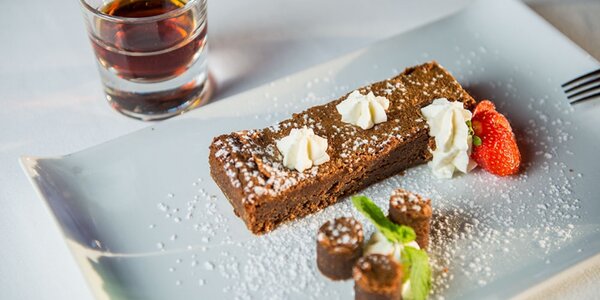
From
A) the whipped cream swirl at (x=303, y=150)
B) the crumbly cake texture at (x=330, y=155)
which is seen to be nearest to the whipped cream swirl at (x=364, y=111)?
the crumbly cake texture at (x=330, y=155)

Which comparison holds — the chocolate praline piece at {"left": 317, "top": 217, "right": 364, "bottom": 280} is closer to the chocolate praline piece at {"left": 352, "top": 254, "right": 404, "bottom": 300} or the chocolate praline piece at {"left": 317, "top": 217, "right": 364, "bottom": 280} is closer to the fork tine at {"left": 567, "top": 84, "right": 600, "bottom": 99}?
the chocolate praline piece at {"left": 352, "top": 254, "right": 404, "bottom": 300}

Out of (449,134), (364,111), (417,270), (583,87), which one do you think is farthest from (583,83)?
(417,270)

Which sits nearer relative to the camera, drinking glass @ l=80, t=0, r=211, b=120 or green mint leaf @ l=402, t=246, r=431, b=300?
green mint leaf @ l=402, t=246, r=431, b=300

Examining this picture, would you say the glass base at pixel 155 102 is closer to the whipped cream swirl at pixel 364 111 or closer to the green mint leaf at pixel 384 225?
the whipped cream swirl at pixel 364 111

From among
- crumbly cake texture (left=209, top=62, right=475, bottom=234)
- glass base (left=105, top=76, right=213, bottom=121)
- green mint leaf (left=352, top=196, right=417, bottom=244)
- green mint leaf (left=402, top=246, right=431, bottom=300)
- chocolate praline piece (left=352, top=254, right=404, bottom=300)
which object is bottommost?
green mint leaf (left=402, top=246, right=431, bottom=300)

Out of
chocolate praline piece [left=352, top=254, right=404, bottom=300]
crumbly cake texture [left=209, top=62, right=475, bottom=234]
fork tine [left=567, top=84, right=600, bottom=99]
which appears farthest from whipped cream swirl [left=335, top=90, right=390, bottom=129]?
fork tine [left=567, top=84, right=600, bottom=99]
